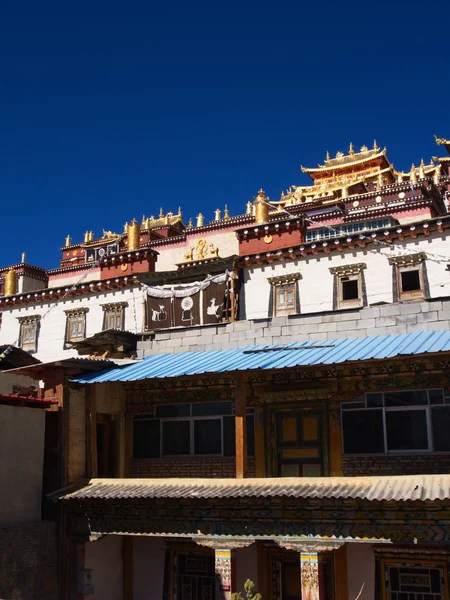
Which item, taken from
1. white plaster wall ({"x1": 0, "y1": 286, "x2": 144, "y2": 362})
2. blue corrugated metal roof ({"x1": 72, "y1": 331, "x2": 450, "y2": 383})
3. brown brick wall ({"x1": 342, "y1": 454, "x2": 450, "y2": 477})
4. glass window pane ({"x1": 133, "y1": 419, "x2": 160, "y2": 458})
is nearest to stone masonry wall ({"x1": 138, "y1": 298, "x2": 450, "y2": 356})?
blue corrugated metal roof ({"x1": 72, "y1": 331, "x2": 450, "y2": 383})

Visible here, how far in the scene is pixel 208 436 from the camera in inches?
709

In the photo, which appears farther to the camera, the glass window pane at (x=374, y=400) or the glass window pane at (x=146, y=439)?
the glass window pane at (x=146, y=439)

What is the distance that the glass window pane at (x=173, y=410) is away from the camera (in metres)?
18.4

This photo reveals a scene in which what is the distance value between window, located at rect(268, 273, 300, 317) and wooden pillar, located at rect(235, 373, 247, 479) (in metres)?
10.3

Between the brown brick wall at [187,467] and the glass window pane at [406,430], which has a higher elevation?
the glass window pane at [406,430]

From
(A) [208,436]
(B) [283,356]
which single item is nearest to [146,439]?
(A) [208,436]

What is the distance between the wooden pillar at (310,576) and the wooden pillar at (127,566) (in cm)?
572

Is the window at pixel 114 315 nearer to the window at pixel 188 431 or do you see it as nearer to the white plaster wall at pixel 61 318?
the white plaster wall at pixel 61 318

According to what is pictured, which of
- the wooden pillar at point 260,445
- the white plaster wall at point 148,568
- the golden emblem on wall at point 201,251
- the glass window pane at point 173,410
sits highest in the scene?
the golden emblem on wall at point 201,251

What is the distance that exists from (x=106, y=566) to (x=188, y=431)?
391cm

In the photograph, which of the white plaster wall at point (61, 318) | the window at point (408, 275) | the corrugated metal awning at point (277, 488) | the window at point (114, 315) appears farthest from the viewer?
the window at point (114, 315)

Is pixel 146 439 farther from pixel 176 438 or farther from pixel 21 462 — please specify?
pixel 21 462

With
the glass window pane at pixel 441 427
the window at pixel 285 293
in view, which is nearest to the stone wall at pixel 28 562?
the glass window pane at pixel 441 427

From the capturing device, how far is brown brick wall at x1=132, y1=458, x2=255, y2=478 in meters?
17.6
